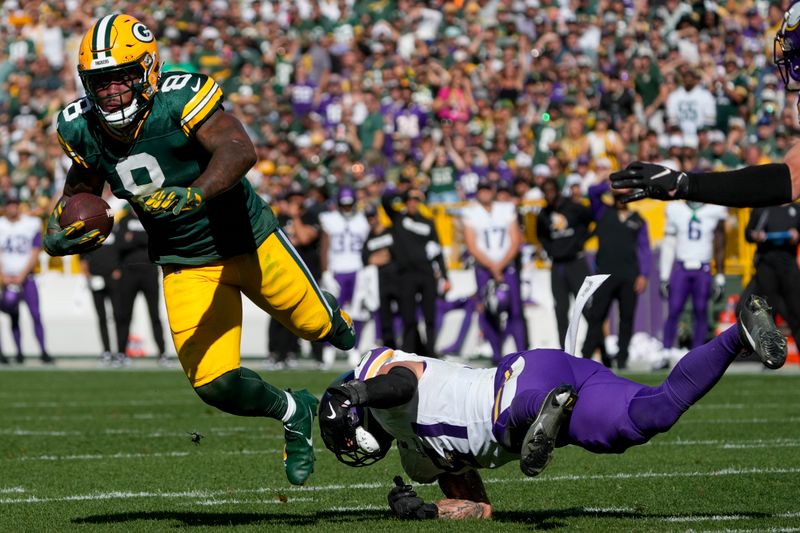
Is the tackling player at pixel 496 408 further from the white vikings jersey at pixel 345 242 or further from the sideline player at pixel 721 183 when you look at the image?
the white vikings jersey at pixel 345 242

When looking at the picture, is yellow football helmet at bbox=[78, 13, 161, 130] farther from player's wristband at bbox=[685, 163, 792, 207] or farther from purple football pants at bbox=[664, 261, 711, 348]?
purple football pants at bbox=[664, 261, 711, 348]

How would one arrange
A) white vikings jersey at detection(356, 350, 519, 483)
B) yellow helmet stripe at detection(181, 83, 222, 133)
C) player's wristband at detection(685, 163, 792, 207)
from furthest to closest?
yellow helmet stripe at detection(181, 83, 222, 133) → white vikings jersey at detection(356, 350, 519, 483) → player's wristband at detection(685, 163, 792, 207)

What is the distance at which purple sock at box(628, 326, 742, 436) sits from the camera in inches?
178

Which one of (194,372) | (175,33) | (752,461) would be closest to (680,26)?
(175,33)

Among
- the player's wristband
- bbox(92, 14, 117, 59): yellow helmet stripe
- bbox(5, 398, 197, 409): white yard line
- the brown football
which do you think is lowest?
bbox(5, 398, 197, 409): white yard line

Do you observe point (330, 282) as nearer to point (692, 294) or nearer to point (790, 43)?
point (692, 294)

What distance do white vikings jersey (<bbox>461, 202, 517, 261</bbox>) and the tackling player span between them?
8500mm

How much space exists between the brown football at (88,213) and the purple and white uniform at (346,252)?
31.4 ft

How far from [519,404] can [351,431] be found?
65cm

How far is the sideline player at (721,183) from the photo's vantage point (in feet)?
14.1

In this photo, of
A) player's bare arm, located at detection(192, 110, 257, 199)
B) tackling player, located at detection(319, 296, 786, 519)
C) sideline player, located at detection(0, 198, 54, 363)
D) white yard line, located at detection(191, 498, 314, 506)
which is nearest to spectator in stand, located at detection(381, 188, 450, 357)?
sideline player, located at detection(0, 198, 54, 363)

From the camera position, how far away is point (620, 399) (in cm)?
460

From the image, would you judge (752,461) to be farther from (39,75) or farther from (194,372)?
(39,75)

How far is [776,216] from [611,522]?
764cm
